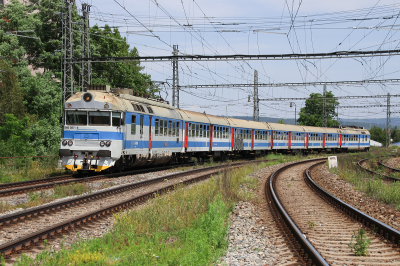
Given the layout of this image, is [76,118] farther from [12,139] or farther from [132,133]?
[12,139]

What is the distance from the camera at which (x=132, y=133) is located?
18344 millimetres

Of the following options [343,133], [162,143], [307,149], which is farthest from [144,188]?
[343,133]

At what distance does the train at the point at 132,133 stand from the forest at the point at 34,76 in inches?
295

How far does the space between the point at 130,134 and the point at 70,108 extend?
110 inches

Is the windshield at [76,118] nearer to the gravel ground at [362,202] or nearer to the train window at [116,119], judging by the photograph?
the train window at [116,119]

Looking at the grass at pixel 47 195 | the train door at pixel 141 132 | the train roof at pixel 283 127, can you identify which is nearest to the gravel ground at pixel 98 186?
the grass at pixel 47 195

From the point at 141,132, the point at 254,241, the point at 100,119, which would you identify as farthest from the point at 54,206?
the point at 141,132

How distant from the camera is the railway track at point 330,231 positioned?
637 cm

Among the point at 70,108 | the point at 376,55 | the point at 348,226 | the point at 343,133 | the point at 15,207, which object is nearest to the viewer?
the point at 348,226

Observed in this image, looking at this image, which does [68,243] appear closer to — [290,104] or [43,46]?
[43,46]

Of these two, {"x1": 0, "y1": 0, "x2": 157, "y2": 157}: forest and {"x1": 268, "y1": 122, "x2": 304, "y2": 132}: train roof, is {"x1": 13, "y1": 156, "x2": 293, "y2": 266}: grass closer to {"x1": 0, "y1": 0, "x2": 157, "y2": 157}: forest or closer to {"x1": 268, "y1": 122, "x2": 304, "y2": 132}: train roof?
{"x1": 0, "y1": 0, "x2": 157, "y2": 157}: forest

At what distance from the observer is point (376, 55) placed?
2512cm

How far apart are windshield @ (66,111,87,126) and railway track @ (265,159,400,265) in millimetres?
8699

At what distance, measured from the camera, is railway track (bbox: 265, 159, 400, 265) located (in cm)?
637
